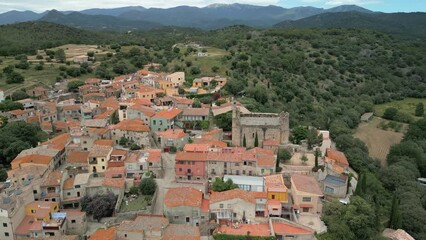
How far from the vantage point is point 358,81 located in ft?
348

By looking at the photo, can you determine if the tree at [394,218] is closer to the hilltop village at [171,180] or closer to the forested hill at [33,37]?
the hilltop village at [171,180]

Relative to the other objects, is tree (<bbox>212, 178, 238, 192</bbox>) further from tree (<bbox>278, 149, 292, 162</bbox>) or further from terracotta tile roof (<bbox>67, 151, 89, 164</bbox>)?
terracotta tile roof (<bbox>67, 151, 89, 164</bbox>)

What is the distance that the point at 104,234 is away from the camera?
32719 mm

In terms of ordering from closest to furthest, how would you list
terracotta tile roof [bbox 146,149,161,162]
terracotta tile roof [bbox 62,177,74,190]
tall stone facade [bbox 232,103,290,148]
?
1. terracotta tile roof [bbox 62,177,74,190]
2. terracotta tile roof [bbox 146,149,161,162]
3. tall stone facade [bbox 232,103,290,148]

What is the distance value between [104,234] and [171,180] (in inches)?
435

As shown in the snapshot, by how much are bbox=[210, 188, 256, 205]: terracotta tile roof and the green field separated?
69.9 metres

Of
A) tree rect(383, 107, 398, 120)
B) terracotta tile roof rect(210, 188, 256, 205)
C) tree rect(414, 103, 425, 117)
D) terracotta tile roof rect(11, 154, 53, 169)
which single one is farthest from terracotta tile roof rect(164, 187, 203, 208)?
tree rect(414, 103, 425, 117)

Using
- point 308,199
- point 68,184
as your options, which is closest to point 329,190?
point 308,199

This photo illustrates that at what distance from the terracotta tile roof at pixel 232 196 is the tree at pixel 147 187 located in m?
6.67

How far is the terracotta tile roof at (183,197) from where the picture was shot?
35.0 metres

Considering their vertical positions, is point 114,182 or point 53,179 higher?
point 53,179

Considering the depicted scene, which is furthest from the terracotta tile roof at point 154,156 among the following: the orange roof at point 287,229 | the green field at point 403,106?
the green field at point 403,106

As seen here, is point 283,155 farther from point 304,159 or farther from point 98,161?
point 98,161

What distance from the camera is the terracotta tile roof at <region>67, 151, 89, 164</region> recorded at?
145 feet
